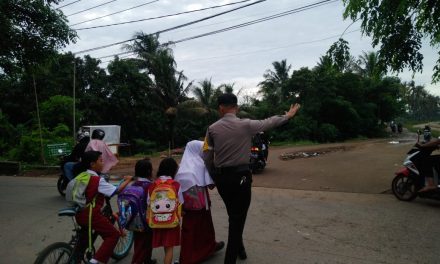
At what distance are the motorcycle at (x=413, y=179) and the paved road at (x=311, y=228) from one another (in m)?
0.21

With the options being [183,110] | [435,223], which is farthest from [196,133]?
[435,223]

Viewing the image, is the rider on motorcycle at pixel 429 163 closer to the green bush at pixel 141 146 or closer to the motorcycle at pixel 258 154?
the motorcycle at pixel 258 154

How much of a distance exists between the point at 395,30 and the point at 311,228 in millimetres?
5058

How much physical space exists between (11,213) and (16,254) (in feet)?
10.2

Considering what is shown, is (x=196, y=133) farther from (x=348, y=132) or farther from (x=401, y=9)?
(x=401, y=9)

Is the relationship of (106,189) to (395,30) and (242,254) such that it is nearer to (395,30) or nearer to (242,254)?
(242,254)

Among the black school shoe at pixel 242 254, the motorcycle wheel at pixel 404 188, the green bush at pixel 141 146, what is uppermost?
the motorcycle wheel at pixel 404 188

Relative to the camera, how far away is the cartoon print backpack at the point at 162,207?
14.3ft

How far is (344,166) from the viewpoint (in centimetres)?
1462

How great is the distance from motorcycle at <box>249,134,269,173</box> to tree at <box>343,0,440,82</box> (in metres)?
4.84

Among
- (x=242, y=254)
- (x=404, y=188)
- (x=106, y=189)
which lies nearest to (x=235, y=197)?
(x=242, y=254)

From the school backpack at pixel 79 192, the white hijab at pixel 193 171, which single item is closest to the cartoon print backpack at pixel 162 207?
the white hijab at pixel 193 171

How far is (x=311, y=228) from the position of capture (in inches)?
251

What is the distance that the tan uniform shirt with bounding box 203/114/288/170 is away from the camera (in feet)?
14.4
